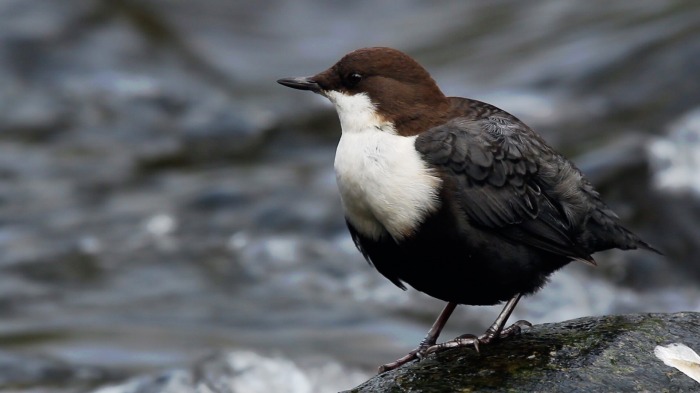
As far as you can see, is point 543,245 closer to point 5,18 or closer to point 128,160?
point 128,160

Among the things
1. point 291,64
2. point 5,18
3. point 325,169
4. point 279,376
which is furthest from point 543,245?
point 5,18

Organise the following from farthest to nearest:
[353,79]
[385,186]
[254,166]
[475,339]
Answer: [254,166] < [353,79] < [475,339] < [385,186]

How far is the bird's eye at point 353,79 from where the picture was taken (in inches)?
168

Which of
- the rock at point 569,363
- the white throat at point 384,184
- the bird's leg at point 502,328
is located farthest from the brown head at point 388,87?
the rock at point 569,363

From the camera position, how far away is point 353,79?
4289 mm

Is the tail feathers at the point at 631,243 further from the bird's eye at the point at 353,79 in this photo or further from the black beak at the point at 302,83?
the black beak at the point at 302,83

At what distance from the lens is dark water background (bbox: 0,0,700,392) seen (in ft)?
25.0

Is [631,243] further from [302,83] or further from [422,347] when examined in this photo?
[302,83]

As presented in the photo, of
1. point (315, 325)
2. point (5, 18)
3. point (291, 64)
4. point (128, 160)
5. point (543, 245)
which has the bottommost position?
point (543, 245)

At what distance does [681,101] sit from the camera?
31.5ft

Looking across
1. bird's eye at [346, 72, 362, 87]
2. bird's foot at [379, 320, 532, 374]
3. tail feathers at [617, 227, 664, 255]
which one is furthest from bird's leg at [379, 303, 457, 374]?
bird's eye at [346, 72, 362, 87]

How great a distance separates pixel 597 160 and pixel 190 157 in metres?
3.82

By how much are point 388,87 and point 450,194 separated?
525 millimetres

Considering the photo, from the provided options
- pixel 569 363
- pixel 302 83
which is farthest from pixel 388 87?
pixel 569 363
